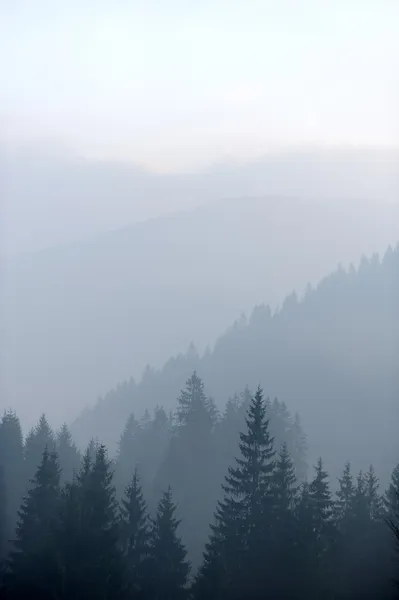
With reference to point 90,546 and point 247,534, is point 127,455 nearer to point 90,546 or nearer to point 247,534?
point 247,534

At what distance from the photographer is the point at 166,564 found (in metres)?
30.8

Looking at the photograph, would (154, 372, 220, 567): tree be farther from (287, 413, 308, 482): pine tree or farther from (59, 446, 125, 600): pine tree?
(59, 446, 125, 600): pine tree

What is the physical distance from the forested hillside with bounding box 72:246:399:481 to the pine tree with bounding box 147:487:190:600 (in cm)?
4403

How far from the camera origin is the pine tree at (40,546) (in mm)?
25703

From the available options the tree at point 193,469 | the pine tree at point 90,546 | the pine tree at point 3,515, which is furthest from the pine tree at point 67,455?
the pine tree at point 90,546

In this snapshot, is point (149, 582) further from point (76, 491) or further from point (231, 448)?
point (231, 448)

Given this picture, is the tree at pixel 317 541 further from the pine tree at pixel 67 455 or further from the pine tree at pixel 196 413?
the pine tree at pixel 67 455

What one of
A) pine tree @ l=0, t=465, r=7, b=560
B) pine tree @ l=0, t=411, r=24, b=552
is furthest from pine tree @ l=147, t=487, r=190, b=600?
pine tree @ l=0, t=411, r=24, b=552

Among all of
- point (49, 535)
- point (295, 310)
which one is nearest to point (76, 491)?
point (49, 535)

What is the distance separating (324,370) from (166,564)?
8097cm

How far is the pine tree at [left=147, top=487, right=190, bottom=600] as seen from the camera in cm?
3008

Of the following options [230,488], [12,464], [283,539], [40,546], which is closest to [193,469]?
[12,464]

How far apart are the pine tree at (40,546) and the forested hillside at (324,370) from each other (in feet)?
147

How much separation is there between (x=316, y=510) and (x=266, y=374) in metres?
84.8
